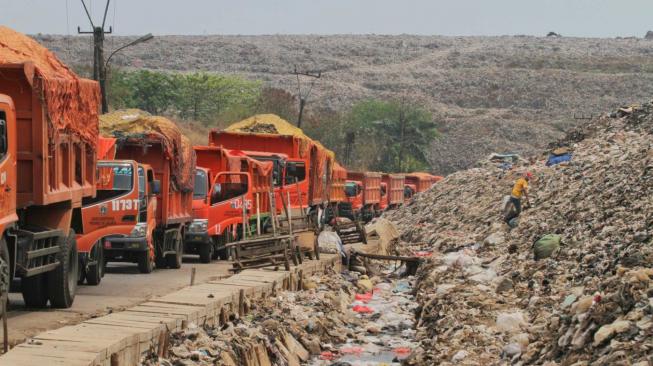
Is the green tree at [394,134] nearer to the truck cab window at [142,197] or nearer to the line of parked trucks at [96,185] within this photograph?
the line of parked trucks at [96,185]

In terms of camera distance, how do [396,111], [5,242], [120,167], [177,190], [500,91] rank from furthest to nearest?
[500,91] < [396,111] < [177,190] < [120,167] < [5,242]

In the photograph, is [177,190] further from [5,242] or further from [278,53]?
[278,53]

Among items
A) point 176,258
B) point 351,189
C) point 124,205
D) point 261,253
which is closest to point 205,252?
point 176,258

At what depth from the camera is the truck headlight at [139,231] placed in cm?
2005

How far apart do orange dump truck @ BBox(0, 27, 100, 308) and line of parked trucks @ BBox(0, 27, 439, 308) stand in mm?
14

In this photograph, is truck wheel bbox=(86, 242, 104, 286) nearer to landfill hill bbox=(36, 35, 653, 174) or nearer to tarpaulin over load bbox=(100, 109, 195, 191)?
tarpaulin over load bbox=(100, 109, 195, 191)

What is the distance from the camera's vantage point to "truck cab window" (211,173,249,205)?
2619 centimetres

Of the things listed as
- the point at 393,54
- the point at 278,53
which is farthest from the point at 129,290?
the point at 393,54

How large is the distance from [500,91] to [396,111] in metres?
48.7

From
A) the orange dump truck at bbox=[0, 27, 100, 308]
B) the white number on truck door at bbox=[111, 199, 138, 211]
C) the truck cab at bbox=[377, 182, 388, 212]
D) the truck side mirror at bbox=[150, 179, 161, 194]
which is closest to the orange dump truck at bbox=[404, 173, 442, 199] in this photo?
the truck cab at bbox=[377, 182, 388, 212]

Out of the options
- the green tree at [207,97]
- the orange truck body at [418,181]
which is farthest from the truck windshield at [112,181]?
the green tree at [207,97]

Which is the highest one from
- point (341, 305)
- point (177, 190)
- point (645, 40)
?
point (645, 40)

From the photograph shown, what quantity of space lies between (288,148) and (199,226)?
1011 cm

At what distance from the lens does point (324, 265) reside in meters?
24.3
